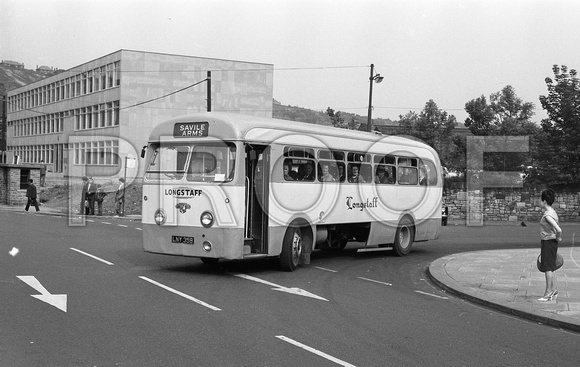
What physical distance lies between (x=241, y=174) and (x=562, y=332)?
643 centimetres

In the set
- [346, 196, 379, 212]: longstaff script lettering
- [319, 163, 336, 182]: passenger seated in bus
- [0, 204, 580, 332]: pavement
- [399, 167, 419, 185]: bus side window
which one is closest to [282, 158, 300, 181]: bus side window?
[319, 163, 336, 182]: passenger seated in bus

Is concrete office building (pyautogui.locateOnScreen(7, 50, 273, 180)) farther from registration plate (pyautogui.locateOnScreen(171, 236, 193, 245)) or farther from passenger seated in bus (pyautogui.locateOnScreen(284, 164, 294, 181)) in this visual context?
registration plate (pyautogui.locateOnScreen(171, 236, 193, 245))

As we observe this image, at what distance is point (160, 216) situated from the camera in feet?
44.4

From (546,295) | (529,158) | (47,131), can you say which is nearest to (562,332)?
(546,295)

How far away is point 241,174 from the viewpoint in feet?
43.1

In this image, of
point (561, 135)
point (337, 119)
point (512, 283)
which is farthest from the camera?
point (337, 119)

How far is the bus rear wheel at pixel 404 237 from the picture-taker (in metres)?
18.6

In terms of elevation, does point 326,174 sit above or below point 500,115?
below

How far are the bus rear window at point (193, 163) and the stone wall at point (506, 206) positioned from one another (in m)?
25.8

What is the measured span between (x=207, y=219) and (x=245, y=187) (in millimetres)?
972

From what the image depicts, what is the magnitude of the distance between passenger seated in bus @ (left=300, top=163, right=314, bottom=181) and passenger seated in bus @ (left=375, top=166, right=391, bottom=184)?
3.11 metres

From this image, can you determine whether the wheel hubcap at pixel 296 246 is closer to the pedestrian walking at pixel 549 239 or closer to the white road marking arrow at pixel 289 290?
the white road marking arrow at pixel 289 290

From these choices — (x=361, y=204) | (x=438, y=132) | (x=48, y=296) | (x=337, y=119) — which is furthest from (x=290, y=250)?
(x=337, y=119)

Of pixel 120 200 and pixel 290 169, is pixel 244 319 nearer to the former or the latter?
pixel 290 169
